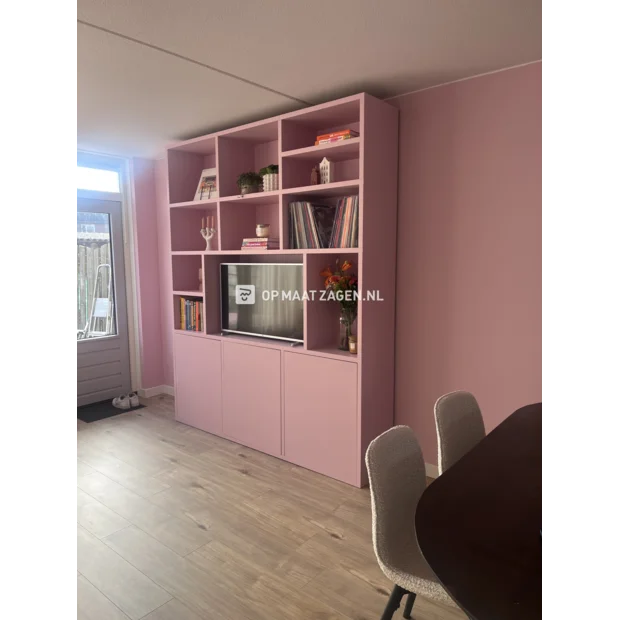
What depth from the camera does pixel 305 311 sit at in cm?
341

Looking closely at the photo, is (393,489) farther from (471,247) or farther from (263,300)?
(263,300)

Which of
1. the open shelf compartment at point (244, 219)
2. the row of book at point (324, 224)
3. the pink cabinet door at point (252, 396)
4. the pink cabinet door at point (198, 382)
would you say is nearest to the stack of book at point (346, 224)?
the row of book at point (324, 224)

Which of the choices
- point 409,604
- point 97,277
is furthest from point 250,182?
point 409,604

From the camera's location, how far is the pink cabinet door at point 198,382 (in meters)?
4.11

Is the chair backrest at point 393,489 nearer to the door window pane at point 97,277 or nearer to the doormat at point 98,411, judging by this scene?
the doormat at point 98,411

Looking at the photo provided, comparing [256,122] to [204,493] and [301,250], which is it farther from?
[204,493]

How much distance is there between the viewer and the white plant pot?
11.8 ft

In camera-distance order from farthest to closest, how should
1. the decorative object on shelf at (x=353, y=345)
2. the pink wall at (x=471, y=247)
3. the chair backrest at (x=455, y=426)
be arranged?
the decorative object on shelf at (x=353, y=345), the pink wall at (x=471, y=247), the chair backrest at (x=455, y=426)

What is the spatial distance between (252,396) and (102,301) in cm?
232

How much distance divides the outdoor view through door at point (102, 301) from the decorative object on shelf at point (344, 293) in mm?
2766

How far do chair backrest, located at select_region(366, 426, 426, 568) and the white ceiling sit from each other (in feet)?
6.00
